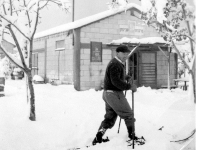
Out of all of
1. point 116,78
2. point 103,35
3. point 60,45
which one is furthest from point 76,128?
point 60,45

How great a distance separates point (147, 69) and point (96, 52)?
339cm

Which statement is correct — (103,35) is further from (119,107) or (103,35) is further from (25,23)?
(119,107)

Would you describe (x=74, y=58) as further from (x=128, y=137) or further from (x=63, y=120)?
(x=128, y=137)

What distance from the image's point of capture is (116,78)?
3912 mm

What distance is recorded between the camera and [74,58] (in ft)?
37.3

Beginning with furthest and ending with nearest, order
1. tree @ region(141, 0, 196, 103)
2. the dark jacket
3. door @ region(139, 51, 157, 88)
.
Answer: door @ region(139, 51, 157, 88), tree @ region(141, 0, 196, 103), the dark jacket

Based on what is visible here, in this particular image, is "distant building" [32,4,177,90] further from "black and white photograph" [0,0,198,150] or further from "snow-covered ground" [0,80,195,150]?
"snow-covered ground" [0,80,195,150]

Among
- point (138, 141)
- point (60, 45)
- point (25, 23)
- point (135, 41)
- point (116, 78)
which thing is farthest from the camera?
point (60, 45)

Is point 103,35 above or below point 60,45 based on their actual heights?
above

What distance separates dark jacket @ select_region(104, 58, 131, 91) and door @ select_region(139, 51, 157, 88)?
8.95 meters

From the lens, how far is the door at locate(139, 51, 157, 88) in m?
12.9

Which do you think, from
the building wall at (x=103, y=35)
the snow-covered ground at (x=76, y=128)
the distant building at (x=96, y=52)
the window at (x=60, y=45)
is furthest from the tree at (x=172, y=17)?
the window at (x=60, y=45)

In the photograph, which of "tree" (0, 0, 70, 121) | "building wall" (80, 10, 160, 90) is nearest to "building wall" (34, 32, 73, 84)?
"building wall" (80, 10, 160, 90)

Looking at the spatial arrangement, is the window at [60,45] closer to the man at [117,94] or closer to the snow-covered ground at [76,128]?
the snow-covered ground at [76,128]
